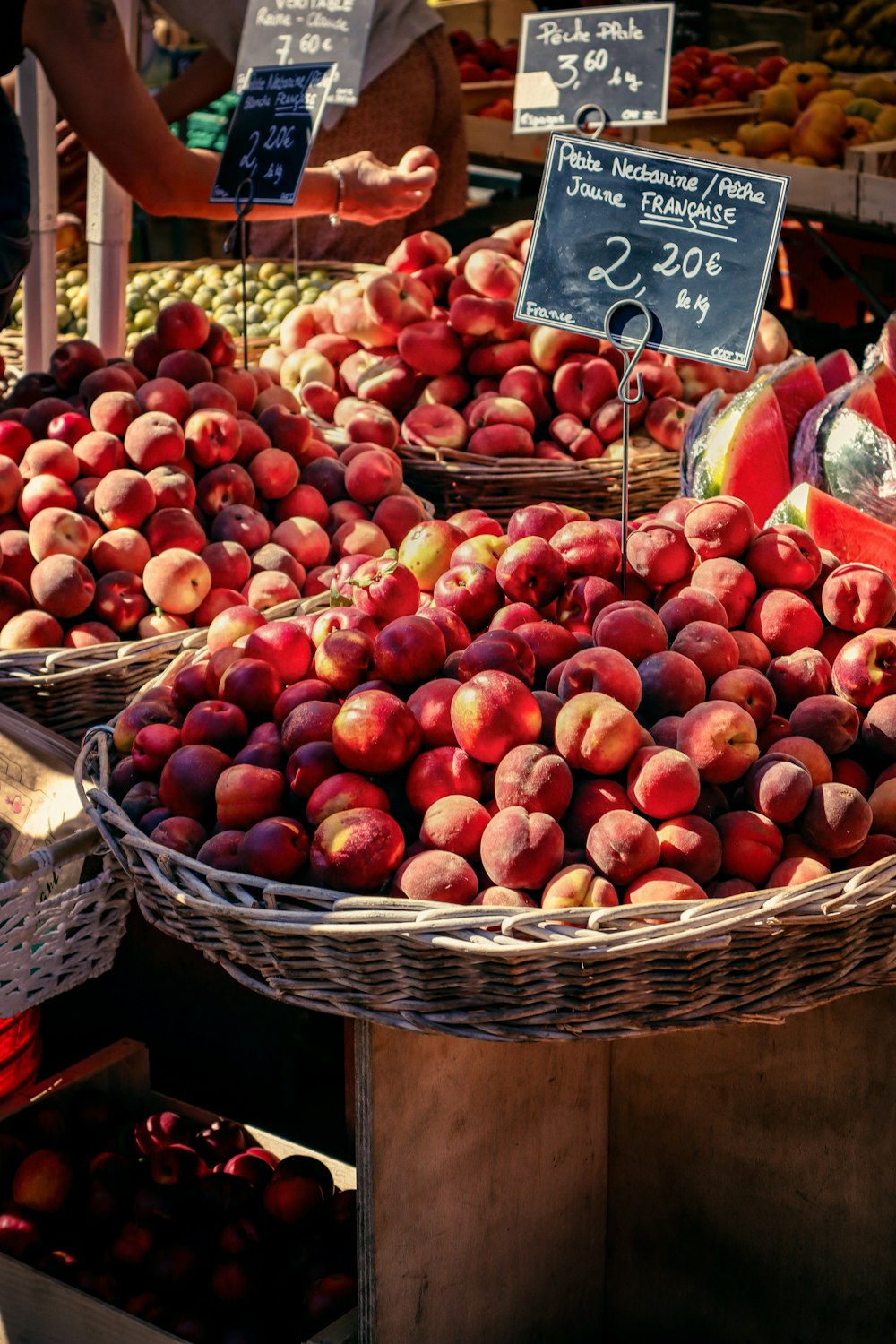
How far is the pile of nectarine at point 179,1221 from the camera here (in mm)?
1584

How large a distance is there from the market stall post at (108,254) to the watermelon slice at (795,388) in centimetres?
155

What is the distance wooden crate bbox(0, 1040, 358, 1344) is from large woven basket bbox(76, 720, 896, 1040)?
0.50 metres

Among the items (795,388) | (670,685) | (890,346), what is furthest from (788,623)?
(890,346)

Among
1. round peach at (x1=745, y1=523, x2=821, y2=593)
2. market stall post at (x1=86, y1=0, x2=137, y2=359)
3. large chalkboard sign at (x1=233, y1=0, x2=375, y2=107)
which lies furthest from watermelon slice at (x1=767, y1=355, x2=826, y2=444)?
market stall post at (x1=86, y1=0, x2=137, y2=359)

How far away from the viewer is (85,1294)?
5.02ft

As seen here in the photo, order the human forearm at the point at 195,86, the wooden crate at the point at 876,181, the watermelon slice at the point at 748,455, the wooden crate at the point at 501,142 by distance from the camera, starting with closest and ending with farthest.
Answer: the watermelon slice at the point at 748,455, the wooden crate at the point at 876,181, the human forearm at the point at 195,86, the wooden crate at the point at 501,142

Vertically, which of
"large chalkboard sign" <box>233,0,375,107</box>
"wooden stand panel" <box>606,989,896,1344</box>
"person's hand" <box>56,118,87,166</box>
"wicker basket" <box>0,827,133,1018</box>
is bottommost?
"wooden stand panel" <box>606,989,896,1344</box>

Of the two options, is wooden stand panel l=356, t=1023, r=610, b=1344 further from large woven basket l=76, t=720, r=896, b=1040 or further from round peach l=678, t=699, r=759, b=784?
round peach l=678, t=699, r=759, b=784

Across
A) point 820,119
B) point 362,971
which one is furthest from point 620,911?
point 820,119

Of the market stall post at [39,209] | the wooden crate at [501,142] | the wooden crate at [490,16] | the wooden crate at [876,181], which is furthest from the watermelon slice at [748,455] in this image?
the wooden crate at [490,16]

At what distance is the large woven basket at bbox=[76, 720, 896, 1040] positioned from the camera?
1085 millimetres

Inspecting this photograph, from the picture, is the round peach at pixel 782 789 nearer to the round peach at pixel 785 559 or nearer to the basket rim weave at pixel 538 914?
the basket rim weave at pixel 538 914

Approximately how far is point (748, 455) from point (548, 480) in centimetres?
67

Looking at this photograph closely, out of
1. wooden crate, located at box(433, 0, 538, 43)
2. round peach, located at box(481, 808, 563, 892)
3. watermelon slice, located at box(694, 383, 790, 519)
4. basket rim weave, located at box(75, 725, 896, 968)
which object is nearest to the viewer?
basket rim weave, located at box(75, 725, 896, 968)
